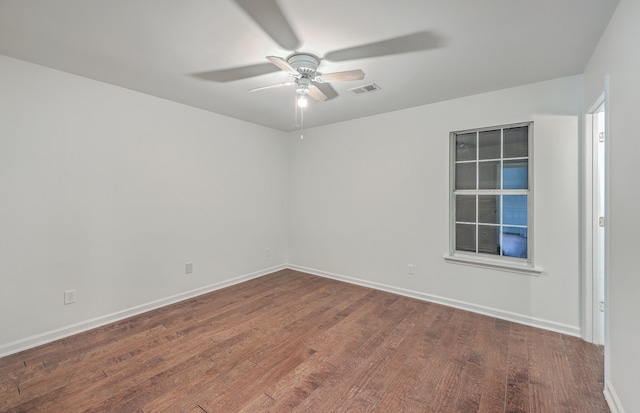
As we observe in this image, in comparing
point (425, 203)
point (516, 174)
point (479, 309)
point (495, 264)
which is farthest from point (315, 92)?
point (479, 309)

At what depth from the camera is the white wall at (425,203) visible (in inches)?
112

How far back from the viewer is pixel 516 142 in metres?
3.20

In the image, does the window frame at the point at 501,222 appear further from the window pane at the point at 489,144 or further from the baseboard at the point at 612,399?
the baseboard at the point at 612,399

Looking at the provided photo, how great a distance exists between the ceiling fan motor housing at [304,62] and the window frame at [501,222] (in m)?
2.08

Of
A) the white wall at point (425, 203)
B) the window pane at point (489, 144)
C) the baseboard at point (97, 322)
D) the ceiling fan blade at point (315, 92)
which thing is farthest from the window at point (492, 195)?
the baseboard at point (97, 322)

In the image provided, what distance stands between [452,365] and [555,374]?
757 mm

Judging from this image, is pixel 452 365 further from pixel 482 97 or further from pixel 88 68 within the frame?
pixel 88 68

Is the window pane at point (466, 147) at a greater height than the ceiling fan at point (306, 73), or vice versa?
the ceiling fan at point (306, 73)

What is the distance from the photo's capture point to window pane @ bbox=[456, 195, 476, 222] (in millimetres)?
3498

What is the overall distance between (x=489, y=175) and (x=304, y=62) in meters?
2.53

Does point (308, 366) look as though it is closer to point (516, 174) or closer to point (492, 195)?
point (492, 195)

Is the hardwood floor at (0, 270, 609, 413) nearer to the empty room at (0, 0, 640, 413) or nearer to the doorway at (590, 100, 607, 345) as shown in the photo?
the empty room at (0, 0, 640, 413)

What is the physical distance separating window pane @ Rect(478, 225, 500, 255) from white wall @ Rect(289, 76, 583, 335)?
28cm

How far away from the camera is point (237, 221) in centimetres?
442
